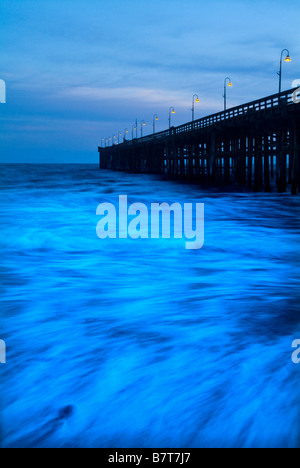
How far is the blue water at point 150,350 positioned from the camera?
3.08 metres

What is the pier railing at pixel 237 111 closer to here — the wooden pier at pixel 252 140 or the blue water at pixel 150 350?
the wooden pier at pixel 252 140

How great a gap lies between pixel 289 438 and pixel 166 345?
1728 millimetres

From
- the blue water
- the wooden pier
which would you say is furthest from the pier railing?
the blue water

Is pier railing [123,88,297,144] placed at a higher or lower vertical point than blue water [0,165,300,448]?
higher

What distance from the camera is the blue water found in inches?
121

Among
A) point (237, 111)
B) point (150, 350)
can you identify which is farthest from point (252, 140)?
point (150, 350)

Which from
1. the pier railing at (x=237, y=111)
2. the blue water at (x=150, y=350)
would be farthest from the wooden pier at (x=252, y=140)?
the blue water at (x=150, y=350)

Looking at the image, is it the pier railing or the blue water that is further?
the pier railing

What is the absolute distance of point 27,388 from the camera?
11.8ft

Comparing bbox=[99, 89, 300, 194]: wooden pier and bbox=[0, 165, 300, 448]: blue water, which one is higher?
bbox=[99, 89, 300, 194]: wooden pier

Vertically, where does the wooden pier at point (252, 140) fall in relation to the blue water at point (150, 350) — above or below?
above

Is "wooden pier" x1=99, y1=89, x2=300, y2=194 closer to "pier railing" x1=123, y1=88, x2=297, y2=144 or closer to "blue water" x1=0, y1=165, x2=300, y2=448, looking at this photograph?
"pier railing" x1=123, y1=88, x2=297, y2=144

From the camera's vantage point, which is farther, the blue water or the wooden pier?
the wooden pier
